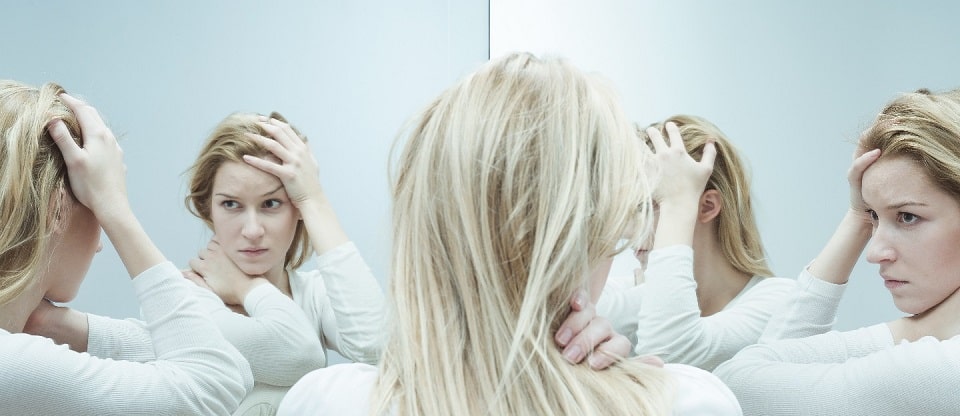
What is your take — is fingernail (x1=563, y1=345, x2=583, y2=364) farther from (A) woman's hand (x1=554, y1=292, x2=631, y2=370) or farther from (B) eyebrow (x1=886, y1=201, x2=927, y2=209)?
(B) eyebrow (x1=886, y1=201, x2=927, y2=209)

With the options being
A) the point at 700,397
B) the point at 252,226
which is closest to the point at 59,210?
the point at 252,226

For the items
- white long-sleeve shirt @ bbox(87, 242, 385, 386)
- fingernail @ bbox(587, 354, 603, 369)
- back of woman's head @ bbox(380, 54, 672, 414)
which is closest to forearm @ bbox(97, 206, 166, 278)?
white long-sleeve shirt @ bbox(87, 242, 385, 386)

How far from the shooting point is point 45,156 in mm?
825

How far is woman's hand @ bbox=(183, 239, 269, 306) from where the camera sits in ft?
3.82

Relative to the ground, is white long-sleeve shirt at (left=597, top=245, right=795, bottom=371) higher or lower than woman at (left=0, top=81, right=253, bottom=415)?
lower

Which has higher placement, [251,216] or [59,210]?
[59,210]

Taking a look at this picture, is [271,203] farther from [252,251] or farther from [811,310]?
[811,310]

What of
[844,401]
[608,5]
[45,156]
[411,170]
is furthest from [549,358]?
[608,5]

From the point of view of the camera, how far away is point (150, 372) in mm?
792

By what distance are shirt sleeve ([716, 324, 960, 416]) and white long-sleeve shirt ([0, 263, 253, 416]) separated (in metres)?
0.51

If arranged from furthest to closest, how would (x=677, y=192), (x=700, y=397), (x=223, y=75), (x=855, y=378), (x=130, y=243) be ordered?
(x=223, y=75) < (x=677, y=192) < (x=130, y=243) < (x=855, y=378) < (x=700, y=397)

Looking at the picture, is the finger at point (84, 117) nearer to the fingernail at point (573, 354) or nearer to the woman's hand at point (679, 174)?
the fingernail at point (573, 354)

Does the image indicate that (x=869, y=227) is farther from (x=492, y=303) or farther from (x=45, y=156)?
(x=45, y=156)

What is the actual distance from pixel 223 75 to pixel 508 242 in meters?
0.90
